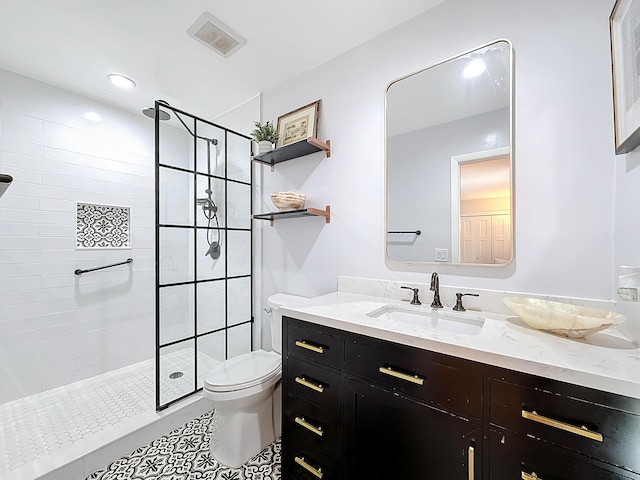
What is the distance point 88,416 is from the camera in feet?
6.02

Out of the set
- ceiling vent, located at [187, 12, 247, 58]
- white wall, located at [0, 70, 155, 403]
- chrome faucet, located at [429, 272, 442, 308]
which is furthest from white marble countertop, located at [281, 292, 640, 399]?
white wall, located at [0, 70, 155, 403]

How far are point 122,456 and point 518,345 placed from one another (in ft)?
7.00

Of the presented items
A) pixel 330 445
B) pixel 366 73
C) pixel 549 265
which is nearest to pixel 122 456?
pixel 330 445

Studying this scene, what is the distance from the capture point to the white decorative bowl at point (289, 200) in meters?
1.87

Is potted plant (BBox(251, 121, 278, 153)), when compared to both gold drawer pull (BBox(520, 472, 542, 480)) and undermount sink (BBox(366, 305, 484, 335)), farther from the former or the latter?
gold drawer pull (BBox(520, 472, 542, 480))

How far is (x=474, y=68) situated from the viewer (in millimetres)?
1345

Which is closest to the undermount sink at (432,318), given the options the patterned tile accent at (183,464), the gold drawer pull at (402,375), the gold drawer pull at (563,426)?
the gold drawer pull at (402,375)

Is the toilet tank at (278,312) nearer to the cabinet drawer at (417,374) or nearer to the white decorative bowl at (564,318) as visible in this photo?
the cabinet drawer at (417,374)

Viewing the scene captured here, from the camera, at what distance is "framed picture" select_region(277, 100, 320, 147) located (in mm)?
1915

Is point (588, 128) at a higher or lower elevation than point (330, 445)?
higher

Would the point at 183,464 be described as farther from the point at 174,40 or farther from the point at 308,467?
the point at 174,40

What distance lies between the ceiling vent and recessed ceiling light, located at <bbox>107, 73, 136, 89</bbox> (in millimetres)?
835

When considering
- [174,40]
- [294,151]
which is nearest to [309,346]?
[294,151]

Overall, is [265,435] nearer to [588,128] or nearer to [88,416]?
[88,416]
